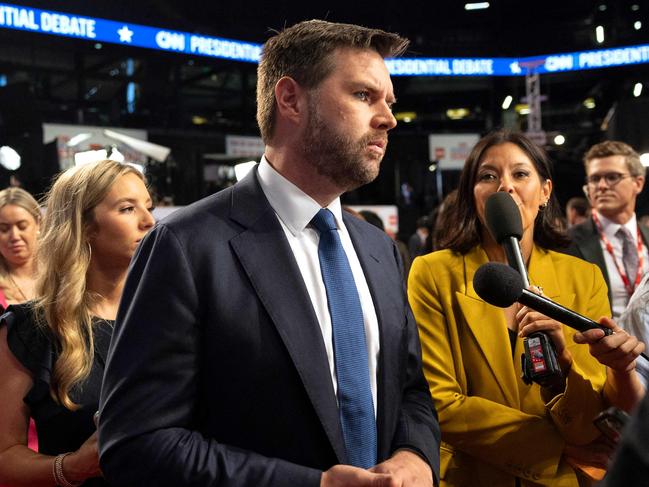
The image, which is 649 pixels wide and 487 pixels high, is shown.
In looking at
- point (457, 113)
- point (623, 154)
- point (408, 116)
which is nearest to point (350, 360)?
point (623, 154)

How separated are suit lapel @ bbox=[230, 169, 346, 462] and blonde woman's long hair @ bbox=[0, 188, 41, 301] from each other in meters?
2.78

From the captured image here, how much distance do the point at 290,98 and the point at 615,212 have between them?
10.3 feet

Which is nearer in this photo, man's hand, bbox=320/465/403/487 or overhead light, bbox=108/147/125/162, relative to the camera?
man's hand, bbox=320/465/403/487

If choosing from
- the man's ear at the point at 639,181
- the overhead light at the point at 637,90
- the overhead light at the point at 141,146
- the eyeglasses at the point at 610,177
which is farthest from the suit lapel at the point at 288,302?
the overhead light at the point at 637,90

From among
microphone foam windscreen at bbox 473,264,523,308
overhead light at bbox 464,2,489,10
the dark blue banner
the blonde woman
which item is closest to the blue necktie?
microphone foam windscreen at bbox 473,264,523,308

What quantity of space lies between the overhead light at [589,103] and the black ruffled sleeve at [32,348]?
18.8 meters

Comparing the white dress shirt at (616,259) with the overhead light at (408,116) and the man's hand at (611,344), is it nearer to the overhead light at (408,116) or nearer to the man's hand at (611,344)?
the man's hand at (611,344)

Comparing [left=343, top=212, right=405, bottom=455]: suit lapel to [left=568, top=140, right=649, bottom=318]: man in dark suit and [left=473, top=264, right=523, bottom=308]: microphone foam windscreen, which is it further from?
[left=568, top=140, right=649, bottom=318]: man in dark suit

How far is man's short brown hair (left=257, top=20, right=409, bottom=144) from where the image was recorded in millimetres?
1711

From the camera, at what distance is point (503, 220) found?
76.1 inches

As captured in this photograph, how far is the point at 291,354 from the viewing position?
59.0 inches

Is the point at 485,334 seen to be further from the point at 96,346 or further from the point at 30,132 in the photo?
the point at 30,132

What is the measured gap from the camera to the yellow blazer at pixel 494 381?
213cm

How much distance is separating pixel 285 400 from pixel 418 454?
36 centimetres
